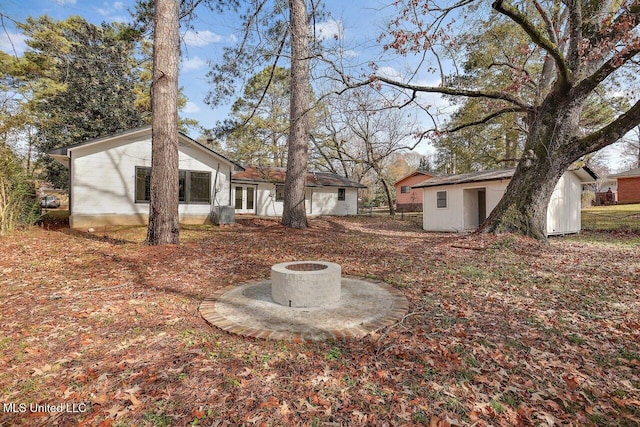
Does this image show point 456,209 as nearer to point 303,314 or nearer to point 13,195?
point 303,314

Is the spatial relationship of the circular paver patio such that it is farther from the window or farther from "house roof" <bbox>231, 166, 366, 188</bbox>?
"house roof" <bbox>231, 166, 366, 188</bbox>

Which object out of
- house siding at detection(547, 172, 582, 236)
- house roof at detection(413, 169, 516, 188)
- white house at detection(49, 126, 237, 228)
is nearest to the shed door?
white house at detection(49, 126, 237, 228)

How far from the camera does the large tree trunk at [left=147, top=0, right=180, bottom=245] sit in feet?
22.9

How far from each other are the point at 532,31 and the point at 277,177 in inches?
610

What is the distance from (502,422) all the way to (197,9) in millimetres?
11864

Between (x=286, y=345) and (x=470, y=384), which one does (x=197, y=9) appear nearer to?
(x=286, y=345)

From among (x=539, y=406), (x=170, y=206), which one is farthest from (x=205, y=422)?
(x=170, y=206)

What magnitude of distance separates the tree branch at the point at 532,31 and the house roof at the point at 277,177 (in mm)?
13047

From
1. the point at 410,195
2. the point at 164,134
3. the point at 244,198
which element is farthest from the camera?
the point at 410,195

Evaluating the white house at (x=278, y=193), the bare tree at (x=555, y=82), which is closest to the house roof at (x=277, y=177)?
the white house at (x=278, y=193)

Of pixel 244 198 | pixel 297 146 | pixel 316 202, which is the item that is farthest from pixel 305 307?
pixel 316 202

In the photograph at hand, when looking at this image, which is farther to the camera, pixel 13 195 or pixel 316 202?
pixel 316 202

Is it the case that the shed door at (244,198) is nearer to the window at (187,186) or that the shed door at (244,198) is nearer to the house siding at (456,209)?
the window at (187,186)

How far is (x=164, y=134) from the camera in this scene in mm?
7070
